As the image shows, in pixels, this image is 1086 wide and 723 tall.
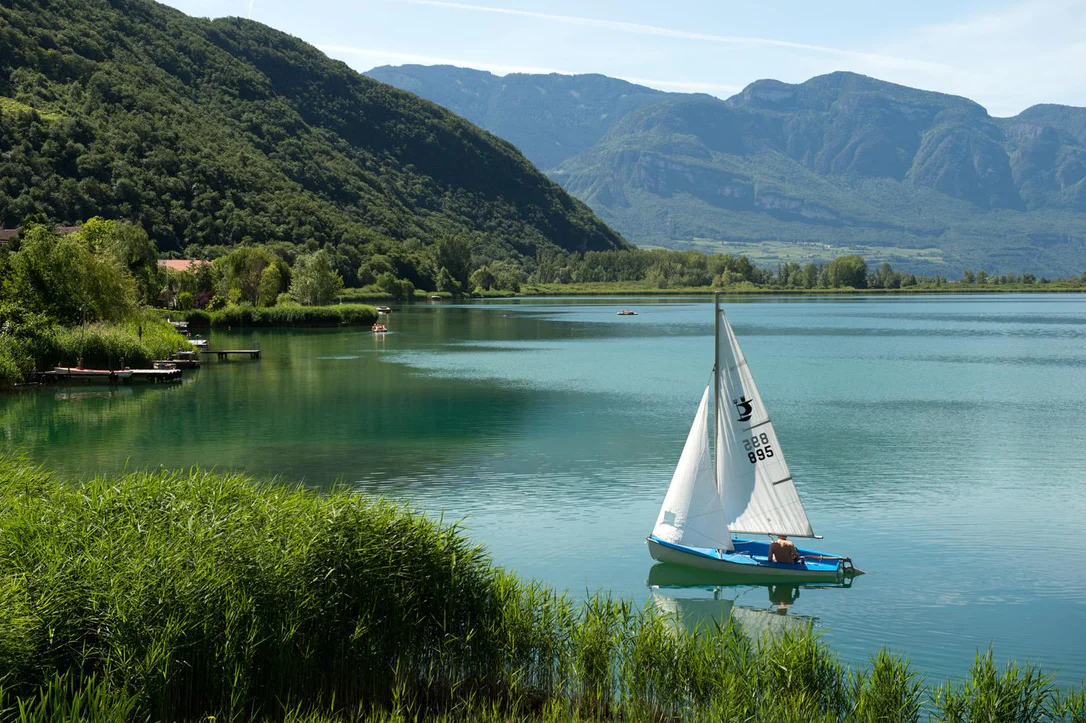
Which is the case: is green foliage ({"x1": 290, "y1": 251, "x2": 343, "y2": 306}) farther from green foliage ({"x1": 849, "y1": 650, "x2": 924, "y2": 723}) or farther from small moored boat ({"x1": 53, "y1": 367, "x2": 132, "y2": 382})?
green foliage ({"x1": 849, "y1": 650, "x2": 924, "y2": 723})

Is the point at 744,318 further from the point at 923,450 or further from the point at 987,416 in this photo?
the point at 923,450

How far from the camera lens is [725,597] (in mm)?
21812

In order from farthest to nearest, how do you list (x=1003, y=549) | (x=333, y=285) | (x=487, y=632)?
(x=333, y=285) → (x=1003, y=549) → (x=487, y=632)

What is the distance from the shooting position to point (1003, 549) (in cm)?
2506

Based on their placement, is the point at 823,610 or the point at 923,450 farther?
the point at 923,450

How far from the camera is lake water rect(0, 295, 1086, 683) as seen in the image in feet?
69.5

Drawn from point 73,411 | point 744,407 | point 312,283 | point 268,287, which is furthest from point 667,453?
point 312,283

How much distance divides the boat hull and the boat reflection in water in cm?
34

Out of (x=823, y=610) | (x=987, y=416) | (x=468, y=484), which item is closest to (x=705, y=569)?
(x=823, y=610)

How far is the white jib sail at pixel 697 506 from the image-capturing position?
21766 millimetres

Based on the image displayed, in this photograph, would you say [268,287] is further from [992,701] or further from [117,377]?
[992,701]

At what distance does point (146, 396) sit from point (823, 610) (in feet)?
143

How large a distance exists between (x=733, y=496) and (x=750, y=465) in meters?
0.86

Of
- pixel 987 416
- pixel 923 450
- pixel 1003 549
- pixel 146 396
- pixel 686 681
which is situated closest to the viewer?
pixel 686 681
